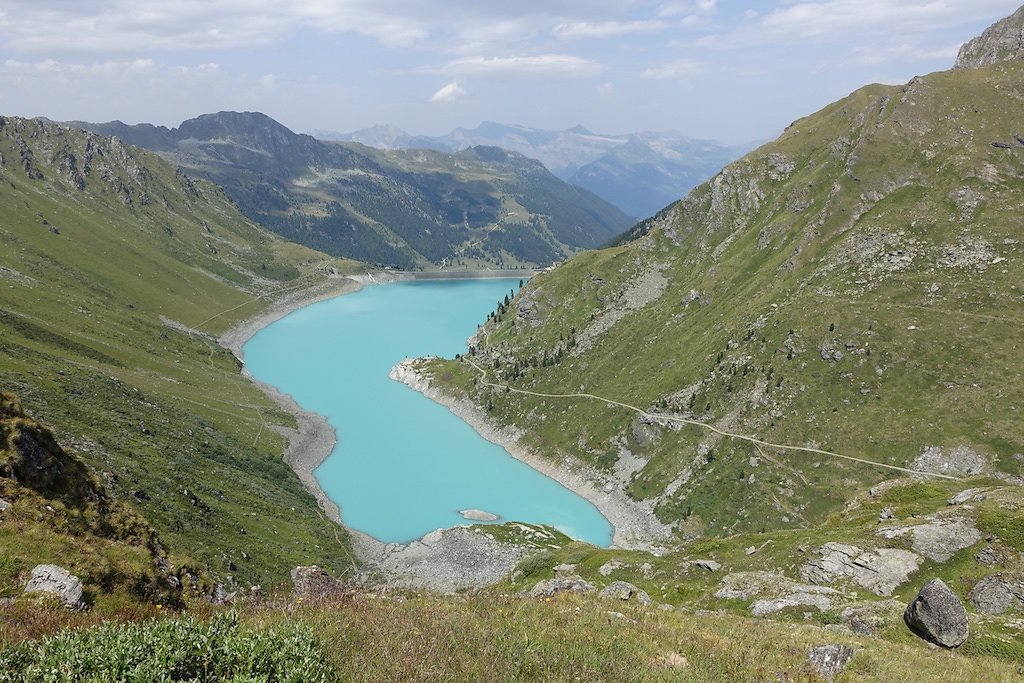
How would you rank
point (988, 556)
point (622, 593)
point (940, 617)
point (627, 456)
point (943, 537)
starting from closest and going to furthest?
point (940, 617) < point (622, 593) < point (988, 556) < point (943, 537) < point (627, 456)

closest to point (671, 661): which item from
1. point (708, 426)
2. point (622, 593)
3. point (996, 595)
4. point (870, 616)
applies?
point (622, 593)

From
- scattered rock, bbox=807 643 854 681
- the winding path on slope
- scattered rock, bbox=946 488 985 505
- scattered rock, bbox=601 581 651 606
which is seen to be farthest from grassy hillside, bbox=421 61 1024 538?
scattered rock, bbox=807 643 854 681

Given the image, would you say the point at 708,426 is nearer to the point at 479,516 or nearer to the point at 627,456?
the point at 627,456

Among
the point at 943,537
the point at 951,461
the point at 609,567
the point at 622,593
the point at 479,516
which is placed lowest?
the point at 479,516

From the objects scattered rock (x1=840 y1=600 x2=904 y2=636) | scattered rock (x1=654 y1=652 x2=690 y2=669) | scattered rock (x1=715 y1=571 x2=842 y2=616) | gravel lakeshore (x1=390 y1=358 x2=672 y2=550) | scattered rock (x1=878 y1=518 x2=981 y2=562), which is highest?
scattered rock (x1=654 y1=652 x2=690 y2=669)

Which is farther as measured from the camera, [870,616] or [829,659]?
[870,616]

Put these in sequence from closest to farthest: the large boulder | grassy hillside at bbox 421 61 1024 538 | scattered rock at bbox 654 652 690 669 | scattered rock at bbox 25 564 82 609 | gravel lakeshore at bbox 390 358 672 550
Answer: scattered rock at bbox 25 564 82 609
scattered rock at bbox 654 652 690 669
the large boulder
grassy hillside at bbox 421 61 1024 538
gravel lakeshore at bbox 390 358 672 550

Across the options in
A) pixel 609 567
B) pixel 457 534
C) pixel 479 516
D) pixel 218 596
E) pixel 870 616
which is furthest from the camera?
pixel 479 516

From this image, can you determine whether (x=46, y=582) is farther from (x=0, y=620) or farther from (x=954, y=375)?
(x=954, y=375)

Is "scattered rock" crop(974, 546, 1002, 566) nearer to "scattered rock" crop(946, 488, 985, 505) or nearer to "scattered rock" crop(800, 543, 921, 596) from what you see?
"scattered rock" crop(800, 543, 921, 596)
